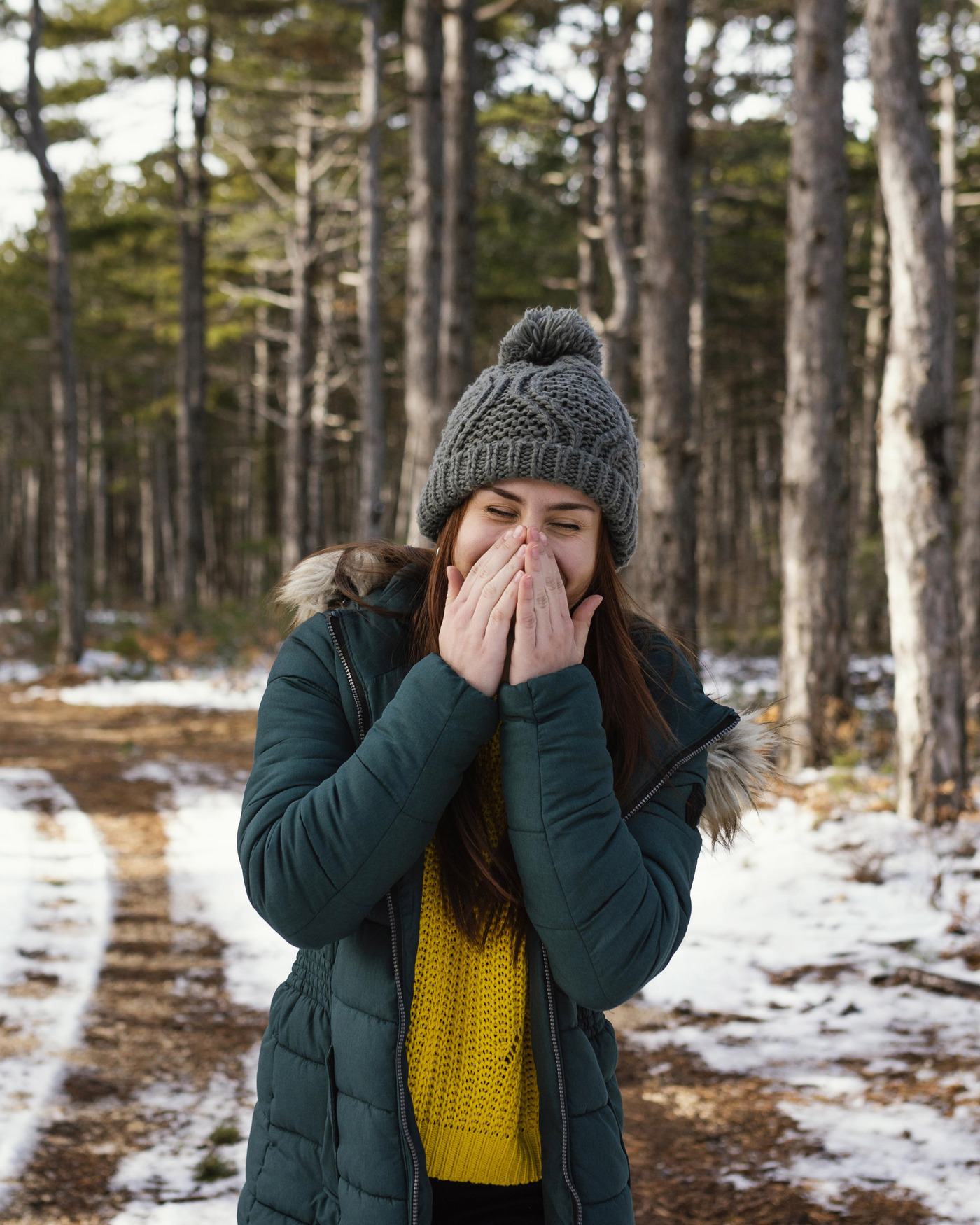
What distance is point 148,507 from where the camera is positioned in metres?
38.9

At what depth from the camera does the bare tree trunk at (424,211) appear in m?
12.1

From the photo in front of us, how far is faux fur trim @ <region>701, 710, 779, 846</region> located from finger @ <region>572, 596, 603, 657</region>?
15.6 inches

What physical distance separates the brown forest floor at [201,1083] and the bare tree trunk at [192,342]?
14.6m

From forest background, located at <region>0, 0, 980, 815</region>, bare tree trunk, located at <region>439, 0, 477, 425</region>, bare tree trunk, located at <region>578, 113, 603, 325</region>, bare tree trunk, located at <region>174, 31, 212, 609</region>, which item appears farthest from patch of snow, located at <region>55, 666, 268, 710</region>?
bare tree trunk, located at <region>578, 113, 603, 325</region>

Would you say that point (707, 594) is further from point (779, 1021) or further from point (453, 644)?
point (453, 644)

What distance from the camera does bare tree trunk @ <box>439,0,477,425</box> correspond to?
11.0 metres

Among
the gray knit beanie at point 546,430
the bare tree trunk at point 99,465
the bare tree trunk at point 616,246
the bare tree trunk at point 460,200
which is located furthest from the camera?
the bare tree trunk at point 99,465

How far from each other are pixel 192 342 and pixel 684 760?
20359 millimetres

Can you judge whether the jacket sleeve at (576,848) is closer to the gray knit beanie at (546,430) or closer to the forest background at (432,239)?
the gray knit beanie at (546,430)

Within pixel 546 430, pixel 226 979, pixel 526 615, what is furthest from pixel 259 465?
pixel 526 615

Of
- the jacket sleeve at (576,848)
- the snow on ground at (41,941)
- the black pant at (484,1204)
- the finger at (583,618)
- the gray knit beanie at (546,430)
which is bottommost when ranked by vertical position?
the snow on ground at (41,941)

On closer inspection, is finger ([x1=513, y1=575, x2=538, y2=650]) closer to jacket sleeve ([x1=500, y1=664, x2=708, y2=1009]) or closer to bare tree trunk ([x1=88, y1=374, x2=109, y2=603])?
jacket sleeve ([x1=500, y1=664, x2=708, y2=1009])

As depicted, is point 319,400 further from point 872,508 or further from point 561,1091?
point 561,1091

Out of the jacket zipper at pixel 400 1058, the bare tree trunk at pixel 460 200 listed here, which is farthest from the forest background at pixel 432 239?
the jacket zipper at pixel 400 1058
